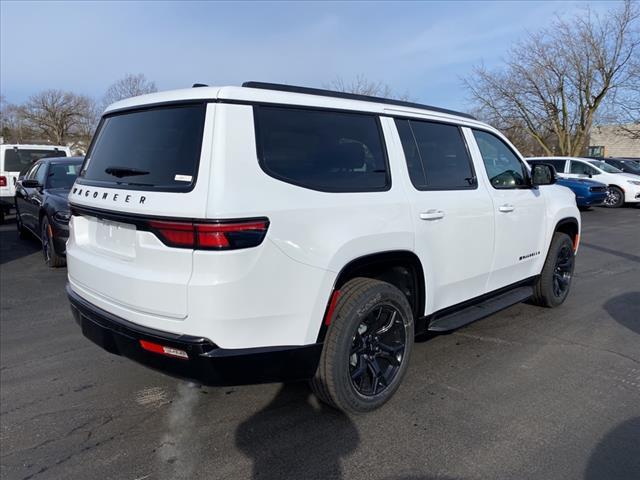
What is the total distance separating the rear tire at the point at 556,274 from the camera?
4.95 meters

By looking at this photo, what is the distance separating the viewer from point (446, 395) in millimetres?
3357

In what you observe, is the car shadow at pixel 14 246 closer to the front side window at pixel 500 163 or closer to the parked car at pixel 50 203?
the parked car at pixel 50 203

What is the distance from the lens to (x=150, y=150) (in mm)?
2711

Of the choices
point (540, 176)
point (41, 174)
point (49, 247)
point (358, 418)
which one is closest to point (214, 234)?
point (358, 418)

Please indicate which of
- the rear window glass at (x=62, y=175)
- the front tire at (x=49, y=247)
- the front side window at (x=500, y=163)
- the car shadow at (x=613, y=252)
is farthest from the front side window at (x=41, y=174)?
the car shadow at (x=613, y=252)

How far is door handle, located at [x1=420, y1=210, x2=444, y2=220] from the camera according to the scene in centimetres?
324

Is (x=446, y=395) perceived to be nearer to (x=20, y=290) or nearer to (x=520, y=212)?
(x=520, y=212)

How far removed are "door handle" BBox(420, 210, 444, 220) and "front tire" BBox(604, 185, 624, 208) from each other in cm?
1624

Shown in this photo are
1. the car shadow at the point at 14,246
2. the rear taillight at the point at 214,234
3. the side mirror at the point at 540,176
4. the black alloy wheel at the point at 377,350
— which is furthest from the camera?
the car shadow at the point at 14,246

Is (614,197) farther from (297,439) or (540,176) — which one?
(297,439)

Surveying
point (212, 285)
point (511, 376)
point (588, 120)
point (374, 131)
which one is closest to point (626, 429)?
point (511, 376)

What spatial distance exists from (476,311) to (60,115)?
5562 cm

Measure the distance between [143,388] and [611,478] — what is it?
2.97m

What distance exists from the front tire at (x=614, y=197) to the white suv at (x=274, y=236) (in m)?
Answer: 15.9
